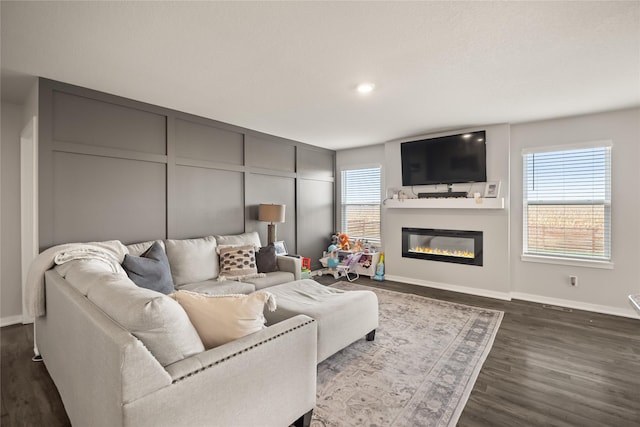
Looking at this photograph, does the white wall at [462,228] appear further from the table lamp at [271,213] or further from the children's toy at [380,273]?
the table lamp at [271,213]

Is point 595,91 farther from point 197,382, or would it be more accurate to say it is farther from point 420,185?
point 197,382

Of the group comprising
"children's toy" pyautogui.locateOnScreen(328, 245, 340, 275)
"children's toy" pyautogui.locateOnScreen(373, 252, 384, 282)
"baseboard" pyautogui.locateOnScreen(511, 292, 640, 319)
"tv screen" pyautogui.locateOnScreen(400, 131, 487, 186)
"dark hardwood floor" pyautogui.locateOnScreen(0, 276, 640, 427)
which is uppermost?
"tv screen" pyautogui.locateOnScreen(400, 131, 487, 186)

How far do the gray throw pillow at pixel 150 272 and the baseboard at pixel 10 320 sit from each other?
181 centimetres

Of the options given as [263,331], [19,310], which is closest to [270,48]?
[263,331]

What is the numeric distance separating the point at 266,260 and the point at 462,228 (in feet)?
9.75

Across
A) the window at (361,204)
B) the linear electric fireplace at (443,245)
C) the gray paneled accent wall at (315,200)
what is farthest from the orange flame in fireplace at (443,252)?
the gray paneled accent wall at (315,200)

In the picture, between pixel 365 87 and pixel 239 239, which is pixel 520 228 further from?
pixel 239 239

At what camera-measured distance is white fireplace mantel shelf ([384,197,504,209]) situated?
4.28 meters

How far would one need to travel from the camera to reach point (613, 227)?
3.71 meters

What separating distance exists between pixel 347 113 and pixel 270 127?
1.24 metres

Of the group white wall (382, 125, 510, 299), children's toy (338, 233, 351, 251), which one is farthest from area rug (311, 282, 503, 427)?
children's toy (338, 233, 351, 251)

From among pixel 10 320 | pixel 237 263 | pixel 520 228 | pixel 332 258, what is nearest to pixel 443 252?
pixel 520 228

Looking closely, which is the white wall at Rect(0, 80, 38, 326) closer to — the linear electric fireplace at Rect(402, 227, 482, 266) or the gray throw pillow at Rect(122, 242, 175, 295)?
the gray throw pillow at Rect(122, 242, 175, 295)

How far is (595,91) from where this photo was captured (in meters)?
3.08
